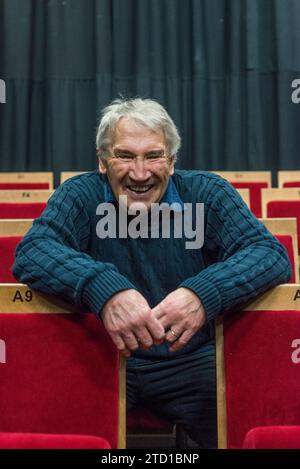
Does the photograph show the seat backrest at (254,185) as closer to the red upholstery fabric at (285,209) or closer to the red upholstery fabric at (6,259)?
the red upholstery fabric at (285,209)

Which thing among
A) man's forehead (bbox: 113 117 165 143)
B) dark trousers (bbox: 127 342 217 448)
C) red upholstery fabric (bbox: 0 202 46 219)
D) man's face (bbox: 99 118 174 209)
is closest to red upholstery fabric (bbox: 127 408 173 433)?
dark trousers (bbox: 127 342 217 448)

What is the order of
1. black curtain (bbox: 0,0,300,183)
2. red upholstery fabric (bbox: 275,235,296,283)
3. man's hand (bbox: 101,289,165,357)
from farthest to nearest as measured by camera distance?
1. black curtain (bbox: 0,0,300,183)
2. red upholstery fabric (bbox: 275,235,296,283)
3. man's hand (bbox: 101,289,165,357)

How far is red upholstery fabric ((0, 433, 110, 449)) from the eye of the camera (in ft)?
1.97

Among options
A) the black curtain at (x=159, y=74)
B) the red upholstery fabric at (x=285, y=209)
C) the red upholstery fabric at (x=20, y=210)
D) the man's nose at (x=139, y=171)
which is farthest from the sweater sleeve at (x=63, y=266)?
the black curtain at (x=159, y=74)

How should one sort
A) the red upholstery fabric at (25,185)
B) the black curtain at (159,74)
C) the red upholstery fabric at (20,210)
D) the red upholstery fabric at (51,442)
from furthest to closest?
the black curtain at (159,74) → the red upholstery fabric at (25,185) → the red upholstery fabric at (20,210) → the red upholstery fabric at (51,442)

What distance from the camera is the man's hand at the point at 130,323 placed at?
770mm

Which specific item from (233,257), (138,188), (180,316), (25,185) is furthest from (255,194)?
(180,316)

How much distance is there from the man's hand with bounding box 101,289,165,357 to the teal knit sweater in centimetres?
1

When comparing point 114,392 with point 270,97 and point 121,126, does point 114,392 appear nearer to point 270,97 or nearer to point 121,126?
point 121,126

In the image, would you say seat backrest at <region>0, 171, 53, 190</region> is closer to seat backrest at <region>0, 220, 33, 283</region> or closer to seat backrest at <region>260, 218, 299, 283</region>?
seat backrest at <region>0, 220, 33, 283</region>

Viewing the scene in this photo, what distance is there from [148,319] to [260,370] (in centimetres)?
16

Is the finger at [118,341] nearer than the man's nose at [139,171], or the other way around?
the finger at [118,341]

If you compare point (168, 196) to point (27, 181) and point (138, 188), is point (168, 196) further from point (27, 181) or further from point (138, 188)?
point (27, 181)

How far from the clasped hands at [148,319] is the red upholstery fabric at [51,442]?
7.0 inches
